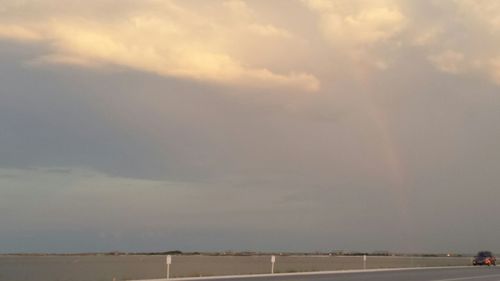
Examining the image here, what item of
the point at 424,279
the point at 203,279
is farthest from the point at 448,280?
the point at 203,279

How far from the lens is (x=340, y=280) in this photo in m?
39.1

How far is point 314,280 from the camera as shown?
38.2 metres

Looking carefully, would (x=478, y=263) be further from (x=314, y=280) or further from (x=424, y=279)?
(x=314, y=280)

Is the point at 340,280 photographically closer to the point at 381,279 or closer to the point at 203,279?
the point at 381,279

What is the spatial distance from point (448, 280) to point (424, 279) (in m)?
1.48

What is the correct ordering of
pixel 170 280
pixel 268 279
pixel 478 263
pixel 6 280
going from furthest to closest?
1. pixel 478 263
2. pixel 6 280
3. pixel 268 279
4. pixel 170 280

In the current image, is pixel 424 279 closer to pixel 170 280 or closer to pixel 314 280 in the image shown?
pixel 314 280

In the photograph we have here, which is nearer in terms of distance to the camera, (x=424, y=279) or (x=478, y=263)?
(x=424, y=279)

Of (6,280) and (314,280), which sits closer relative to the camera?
(314,280)

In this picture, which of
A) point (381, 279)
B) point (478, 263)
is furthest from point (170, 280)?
point (478, 263)

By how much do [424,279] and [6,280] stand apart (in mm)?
30590

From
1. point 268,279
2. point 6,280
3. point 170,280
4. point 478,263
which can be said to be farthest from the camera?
point 478,263

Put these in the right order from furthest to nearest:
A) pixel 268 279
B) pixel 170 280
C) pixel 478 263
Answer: pixel 478 263
pixel 268 279
pixel 170 280

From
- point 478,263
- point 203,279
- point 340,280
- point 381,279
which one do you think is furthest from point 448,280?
point 478,263
